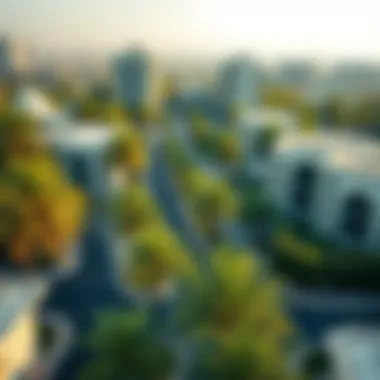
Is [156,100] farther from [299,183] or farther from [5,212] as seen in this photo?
[299,183]

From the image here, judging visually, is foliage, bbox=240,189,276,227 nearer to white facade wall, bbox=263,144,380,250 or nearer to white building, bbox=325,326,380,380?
white facade wall, bbox=263,144,380,250

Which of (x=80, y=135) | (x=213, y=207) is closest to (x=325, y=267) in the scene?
(x=213, y=207)

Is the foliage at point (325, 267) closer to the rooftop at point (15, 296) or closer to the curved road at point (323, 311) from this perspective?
the curved road at point (323, 311)

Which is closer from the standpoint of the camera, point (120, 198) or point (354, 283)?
point (354, 283)

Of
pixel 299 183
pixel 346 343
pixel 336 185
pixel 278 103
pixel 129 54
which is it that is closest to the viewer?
pixel 346 343

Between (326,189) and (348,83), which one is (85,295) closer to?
(348,83)

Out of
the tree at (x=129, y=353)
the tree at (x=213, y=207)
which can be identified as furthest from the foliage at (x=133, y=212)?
the tree at (x=129, y=353)

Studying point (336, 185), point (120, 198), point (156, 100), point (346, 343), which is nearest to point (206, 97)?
point (156, 100)
